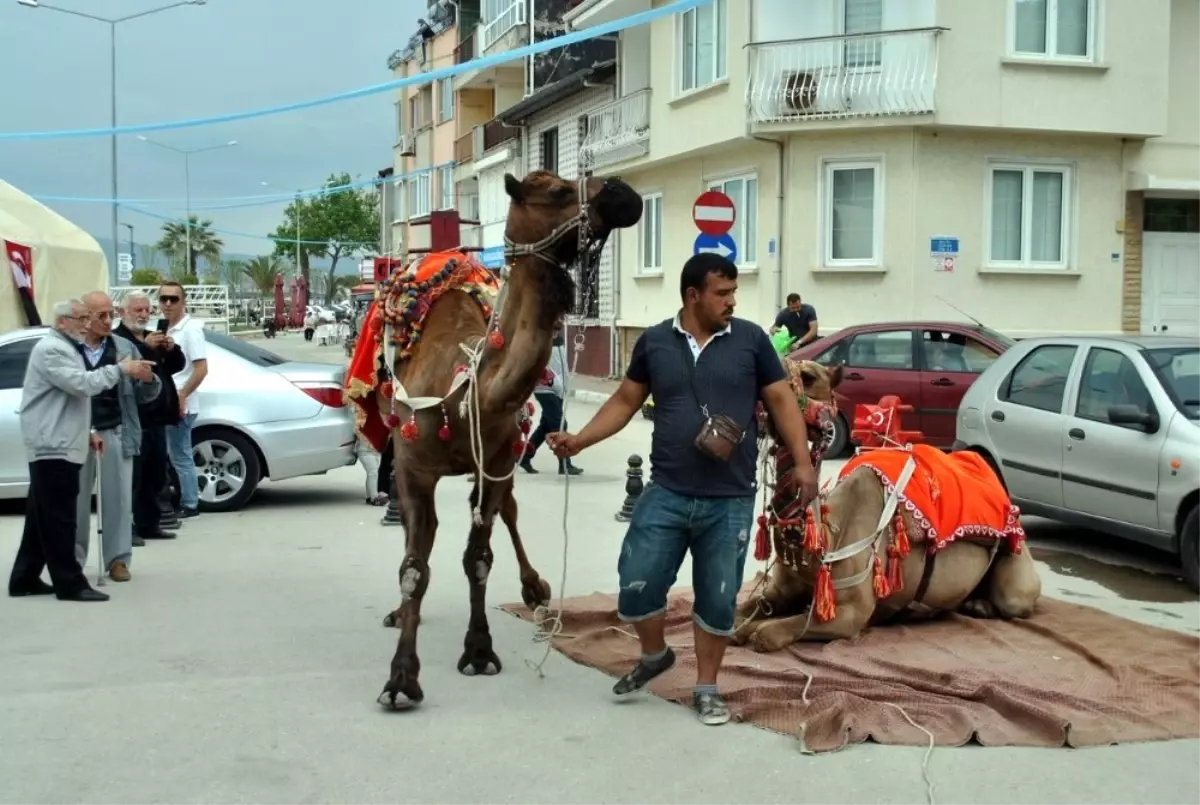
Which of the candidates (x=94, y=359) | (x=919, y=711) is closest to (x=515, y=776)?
(x=919, y=711)

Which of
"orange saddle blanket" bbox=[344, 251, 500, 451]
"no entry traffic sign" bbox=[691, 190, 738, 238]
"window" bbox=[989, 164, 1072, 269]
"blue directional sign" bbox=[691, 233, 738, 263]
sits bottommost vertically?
"orange saddle blanket" bbox=[344, 251, 500, 451]

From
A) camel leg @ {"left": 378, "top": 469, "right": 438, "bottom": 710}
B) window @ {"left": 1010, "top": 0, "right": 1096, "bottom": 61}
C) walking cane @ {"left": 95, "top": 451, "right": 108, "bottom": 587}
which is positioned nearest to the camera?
camel leg @ {"left": 378, "top": 469, "right": 438, "bottom": 710}

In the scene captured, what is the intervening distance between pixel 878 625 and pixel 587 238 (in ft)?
10.2

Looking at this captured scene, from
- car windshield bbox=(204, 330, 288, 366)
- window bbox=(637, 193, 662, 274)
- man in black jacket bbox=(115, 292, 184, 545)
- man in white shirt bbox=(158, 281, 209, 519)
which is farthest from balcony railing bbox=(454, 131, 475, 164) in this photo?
man in black jacket bbox=(115, 292, 184, 545)

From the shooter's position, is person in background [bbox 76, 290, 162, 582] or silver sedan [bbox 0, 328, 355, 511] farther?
silver sedan [bbox 0, 328, 355, 511]

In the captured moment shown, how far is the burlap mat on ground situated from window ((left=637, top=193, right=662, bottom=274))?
21.2 meters

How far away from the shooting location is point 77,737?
561cm

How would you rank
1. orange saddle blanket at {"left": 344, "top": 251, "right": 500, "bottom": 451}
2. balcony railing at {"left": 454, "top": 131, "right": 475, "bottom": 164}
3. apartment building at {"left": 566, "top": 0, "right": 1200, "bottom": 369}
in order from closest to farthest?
orange saddle blanket at {"left": 344, "top": 251, "right": 500, "bottom": 451} < apartment building at {"left": 566, "top": 0, "right": 1200, "bottom": 369} < balcony railing at {"left": 454, "top": 131, "right": 475, "bottom": 164}

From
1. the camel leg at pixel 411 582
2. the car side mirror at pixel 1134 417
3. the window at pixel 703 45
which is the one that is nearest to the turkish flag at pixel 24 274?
the window at pixel 703 45

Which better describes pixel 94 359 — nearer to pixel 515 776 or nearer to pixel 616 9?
pixel 515 776

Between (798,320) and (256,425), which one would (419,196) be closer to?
(798,320)

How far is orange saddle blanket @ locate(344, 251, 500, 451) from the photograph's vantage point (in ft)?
23.0

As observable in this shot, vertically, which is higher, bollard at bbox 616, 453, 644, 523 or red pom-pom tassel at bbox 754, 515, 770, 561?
red pom-pom tassel at bbox 754, 515, 770, 561

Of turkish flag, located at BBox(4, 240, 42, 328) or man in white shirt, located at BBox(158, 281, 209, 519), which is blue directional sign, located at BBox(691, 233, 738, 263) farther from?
turkish flag, located at BBox(4, 240, 42, 328)
